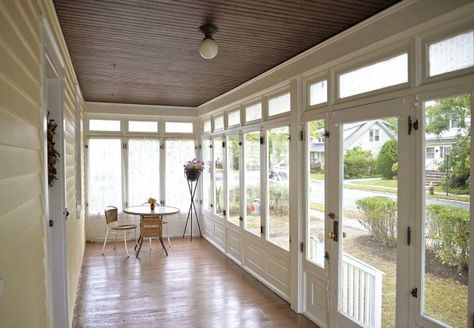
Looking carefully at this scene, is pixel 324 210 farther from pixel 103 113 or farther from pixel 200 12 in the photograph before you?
pixel 103 113

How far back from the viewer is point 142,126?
736 cm

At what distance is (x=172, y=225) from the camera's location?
24.7ft

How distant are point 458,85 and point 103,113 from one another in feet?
20.7

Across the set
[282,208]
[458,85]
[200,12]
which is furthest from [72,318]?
[458,85]

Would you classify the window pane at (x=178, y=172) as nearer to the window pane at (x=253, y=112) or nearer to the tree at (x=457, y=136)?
the window pane at (x=253, y=112)

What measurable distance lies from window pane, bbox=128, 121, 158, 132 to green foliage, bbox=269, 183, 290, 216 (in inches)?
148

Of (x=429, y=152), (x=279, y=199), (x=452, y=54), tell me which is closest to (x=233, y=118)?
(x=279, y=199)

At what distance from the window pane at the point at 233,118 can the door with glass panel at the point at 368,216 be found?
2.41m

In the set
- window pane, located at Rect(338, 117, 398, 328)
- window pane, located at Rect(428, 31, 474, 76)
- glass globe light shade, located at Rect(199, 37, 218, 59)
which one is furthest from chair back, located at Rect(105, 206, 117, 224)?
window pane, located at Rect(428, 31, 474, 76)

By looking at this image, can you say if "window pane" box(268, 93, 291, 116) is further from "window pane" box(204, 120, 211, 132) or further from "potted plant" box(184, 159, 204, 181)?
"potted plant" box(184, 159, 204, 181)

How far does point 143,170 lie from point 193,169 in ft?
3.81

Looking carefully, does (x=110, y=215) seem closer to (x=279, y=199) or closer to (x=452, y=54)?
(x=279, y=199)

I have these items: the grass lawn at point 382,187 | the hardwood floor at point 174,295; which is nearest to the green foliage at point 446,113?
the grass lawn at point 382,187

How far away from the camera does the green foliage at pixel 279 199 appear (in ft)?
13.8
